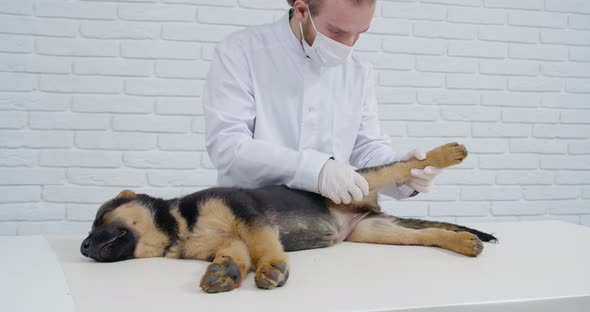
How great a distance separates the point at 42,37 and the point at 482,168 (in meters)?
2.54

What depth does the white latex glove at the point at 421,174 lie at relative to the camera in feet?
6.07

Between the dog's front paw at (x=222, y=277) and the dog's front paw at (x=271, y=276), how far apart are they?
1.9 inches

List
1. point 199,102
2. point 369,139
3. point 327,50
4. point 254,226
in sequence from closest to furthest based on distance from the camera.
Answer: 1. point 254,226
2. point 327,50
3. point 369,139
4. point 199,102

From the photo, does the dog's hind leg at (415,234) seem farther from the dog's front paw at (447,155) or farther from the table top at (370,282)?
the dog's front paw at (447,155)

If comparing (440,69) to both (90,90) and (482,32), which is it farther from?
(90,90)

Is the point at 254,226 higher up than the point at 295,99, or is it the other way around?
the point at 295,99

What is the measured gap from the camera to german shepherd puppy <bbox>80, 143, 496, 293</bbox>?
153cm

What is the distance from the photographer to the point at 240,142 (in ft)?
6.46

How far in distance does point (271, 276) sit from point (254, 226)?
0.32m

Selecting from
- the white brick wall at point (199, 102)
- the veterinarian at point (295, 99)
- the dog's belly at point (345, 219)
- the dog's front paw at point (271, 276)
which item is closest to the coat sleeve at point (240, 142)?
the veterinarian at point (295, 99)

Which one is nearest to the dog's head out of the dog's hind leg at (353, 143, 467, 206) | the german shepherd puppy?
the german shepherd puppy

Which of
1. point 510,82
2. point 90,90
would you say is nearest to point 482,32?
point 510,82

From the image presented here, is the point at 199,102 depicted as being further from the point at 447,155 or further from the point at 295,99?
the point at 447,155

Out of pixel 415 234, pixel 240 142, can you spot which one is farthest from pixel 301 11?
pixel 415 234
